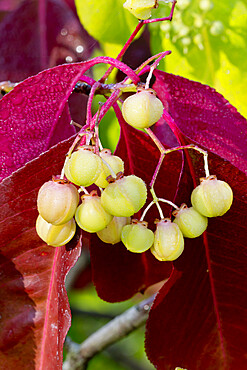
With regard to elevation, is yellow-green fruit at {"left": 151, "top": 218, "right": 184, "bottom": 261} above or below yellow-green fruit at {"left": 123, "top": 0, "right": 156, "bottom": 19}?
below

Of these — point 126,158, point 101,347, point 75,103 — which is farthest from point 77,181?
point 101,347

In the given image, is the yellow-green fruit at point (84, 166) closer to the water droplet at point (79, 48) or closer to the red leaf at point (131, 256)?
the red leaf at point (131, 256)

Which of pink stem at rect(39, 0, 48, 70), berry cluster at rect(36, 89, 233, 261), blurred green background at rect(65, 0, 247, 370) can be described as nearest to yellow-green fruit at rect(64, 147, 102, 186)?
berry cluster at rect(36, 89, 233, 261)

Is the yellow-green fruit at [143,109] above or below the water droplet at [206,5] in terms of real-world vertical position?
above

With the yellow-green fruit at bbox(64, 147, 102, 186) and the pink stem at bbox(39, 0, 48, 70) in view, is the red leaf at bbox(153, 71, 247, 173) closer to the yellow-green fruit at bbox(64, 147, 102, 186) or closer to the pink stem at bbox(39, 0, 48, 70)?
the yellow-green fruit at bbox(64, 147, 102, 186)

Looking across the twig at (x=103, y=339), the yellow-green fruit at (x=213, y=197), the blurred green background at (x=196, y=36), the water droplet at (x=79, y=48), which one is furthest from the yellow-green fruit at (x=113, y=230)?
the twig at (x=103, y=339)

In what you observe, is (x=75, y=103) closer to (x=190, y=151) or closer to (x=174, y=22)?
(x=174, y=22)

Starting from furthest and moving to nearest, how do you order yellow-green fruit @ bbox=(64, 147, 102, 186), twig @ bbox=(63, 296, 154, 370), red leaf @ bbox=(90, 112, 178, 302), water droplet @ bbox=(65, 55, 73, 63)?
twig @ bbox=(63, 296, 154, 370) < water droplet @ bbox=(65, 55, 73, 63) < red leaf @ bbox=(90, 112, 178, 302) < yellow-green fruit @ bbox=(64, 147, 102, 186)
